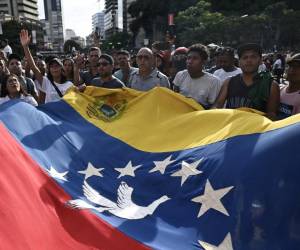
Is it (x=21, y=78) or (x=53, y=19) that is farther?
(x=53, y=19)

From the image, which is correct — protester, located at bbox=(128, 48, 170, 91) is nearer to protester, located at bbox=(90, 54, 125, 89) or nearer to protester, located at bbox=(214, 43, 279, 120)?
protester, located at bbox=(90, 54, 125, 89)

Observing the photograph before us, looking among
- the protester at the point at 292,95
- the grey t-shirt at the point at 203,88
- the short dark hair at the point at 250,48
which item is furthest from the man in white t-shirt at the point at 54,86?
the protester at the point at 292,95

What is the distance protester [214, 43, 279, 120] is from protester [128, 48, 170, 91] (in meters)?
1.16

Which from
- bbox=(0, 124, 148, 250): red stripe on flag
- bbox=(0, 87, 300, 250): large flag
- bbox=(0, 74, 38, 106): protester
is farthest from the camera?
bbox=(0, 74, 38, 106): protester

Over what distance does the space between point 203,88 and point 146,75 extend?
2.90ft

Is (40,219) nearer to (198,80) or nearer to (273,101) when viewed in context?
(273,101)

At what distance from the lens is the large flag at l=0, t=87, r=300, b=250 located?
254 centimetres

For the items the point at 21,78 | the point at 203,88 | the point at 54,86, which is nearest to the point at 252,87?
the point at 203,88

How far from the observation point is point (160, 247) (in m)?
2.56

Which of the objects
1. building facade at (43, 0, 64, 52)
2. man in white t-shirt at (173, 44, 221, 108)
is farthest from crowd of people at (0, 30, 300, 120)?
building facade at (43, 0, 64, 52)

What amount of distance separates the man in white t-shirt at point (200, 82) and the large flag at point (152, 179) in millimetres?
406

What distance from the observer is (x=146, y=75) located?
5164 mm

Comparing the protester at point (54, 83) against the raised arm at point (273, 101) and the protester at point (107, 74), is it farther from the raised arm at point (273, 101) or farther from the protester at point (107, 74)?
the raised arm at point (273, 101)

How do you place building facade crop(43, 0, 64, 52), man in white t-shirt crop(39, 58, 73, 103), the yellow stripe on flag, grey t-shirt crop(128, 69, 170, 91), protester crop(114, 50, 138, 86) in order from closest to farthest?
the yellow stripe on flag, grey t-shirt crop(128, 69, 170, 91), man in white t-shirt crop(39, 58, 73, 103), protester crop(114, 50, 138, 86), building facade crop(43, 0, 64, 52)
